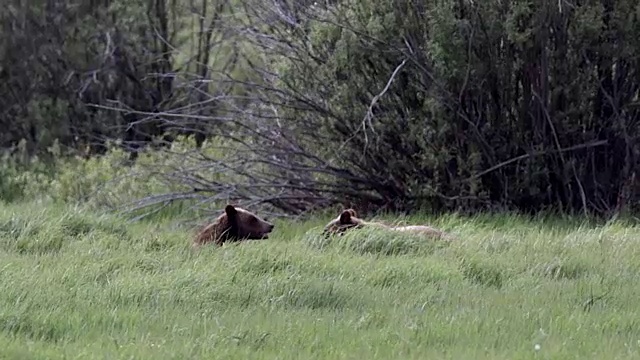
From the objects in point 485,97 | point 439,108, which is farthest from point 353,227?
point 485,97

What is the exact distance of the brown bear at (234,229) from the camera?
10.0 meters

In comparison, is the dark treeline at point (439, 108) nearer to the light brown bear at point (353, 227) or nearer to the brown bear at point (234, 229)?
the light brown bear at point (353, 227)

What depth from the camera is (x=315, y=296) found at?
739 centimetres

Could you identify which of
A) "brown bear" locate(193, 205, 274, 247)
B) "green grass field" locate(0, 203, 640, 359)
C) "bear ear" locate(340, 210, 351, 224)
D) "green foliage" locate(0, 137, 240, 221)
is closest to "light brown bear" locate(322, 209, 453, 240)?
"bear ear" locate(340, 210, 351, 224)

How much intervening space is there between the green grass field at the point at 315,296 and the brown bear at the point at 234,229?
0.35 meters

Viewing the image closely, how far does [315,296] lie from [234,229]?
292 centimetres

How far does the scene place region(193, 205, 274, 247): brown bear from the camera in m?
10.0

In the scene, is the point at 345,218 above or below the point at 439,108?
below

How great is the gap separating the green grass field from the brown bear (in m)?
0.35

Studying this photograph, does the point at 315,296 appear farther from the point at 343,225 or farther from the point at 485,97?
the point at 485,97

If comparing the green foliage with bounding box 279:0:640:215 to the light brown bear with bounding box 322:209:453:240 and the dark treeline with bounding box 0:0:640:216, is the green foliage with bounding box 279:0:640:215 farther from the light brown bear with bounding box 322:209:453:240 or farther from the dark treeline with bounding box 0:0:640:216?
the light brown bear with bounding box 322:209:453:240

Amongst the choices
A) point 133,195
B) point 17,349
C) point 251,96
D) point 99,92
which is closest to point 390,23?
point 251,96

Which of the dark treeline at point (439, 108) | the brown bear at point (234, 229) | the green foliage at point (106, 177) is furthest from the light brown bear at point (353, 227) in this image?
the green foliage at point (106, 177)

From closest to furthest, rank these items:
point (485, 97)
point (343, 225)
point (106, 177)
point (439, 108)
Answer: point (343, 225)
point (439, 108)
point (485, 97)
point (106, 177)
